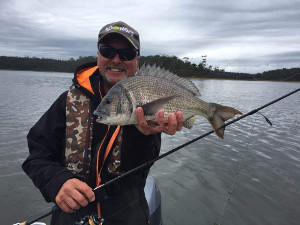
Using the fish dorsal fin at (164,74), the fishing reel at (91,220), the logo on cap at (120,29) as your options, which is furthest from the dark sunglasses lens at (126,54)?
the fishing reel at (91,220)

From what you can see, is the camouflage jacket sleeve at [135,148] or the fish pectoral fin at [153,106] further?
the camouflage jacket sleeve at [135,148]

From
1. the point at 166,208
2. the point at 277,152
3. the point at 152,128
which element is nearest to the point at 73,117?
the point at 152,128

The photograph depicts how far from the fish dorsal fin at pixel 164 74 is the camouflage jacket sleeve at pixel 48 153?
1005 millimetres

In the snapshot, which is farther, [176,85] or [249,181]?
[249,181]

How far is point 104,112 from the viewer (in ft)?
8.05

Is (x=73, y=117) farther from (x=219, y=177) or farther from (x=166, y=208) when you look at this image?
(x=219, y=177)

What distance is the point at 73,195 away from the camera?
2189mm

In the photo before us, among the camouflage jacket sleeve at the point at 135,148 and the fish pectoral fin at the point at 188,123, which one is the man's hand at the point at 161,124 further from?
the fish pectoral fin at the point at 188,123

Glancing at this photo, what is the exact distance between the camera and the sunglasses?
9.85ft

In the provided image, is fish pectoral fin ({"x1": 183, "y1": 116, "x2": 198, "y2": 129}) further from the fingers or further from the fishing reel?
the fishing reel

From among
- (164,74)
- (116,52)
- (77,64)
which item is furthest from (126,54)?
(77,64)

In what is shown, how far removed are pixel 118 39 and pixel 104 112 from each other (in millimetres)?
1126

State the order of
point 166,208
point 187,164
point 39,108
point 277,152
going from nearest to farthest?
1. point 166,208
2. point 187,164
3. point 277,152
4. point 39,108

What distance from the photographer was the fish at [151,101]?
247 cm
